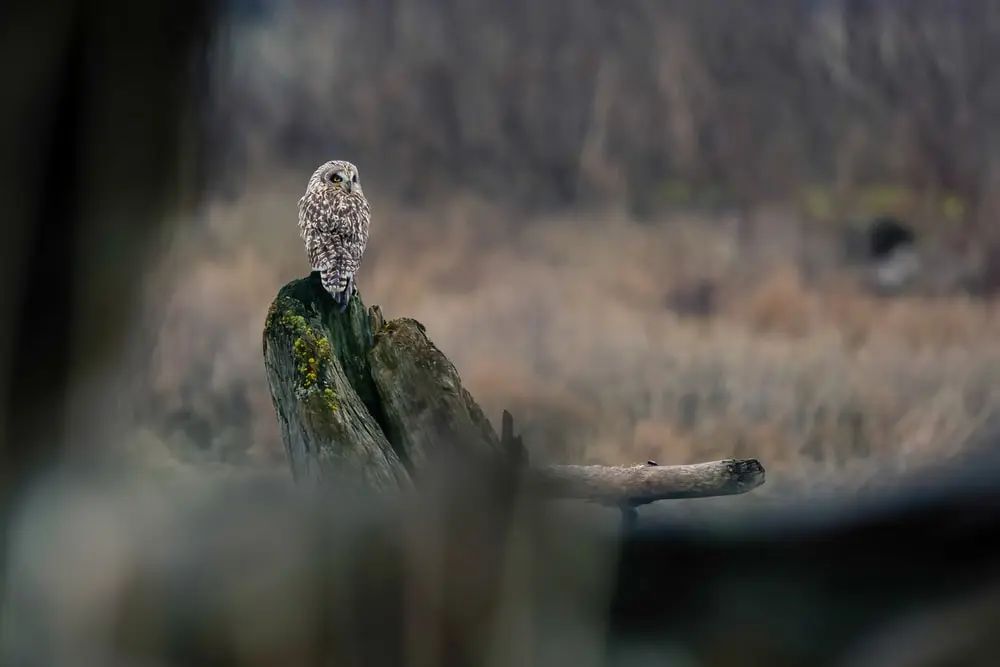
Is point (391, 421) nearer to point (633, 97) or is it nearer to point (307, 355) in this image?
point (307, 355)

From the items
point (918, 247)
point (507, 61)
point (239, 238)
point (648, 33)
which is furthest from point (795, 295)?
point (239, 238)

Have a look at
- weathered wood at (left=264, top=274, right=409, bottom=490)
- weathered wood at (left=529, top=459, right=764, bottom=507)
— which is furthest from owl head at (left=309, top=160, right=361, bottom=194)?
weathered wood at (left=529, top=459, right=764, bottom=507)

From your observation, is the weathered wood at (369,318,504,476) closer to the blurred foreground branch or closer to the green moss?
the blurred foreground branch

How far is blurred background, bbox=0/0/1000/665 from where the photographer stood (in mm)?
1566

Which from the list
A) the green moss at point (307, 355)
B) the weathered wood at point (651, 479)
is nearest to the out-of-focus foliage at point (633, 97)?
the green moss at point (307, 355)

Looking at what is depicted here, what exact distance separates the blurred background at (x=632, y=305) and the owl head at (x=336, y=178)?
0.02 meters

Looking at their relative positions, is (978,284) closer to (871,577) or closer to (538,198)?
(871,577)

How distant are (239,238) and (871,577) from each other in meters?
1.29

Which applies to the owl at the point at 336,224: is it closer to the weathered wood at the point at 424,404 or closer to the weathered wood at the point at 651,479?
the weathered wood at the point at 424,404

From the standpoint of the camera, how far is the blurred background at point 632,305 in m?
1.57

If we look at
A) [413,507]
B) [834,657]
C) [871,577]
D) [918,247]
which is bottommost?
[834,657]

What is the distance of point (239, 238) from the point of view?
5.44 ft

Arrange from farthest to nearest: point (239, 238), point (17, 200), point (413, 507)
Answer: point (239, 238) < point (413, 507) < point (17, 200)

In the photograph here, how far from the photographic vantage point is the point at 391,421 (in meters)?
1.63
